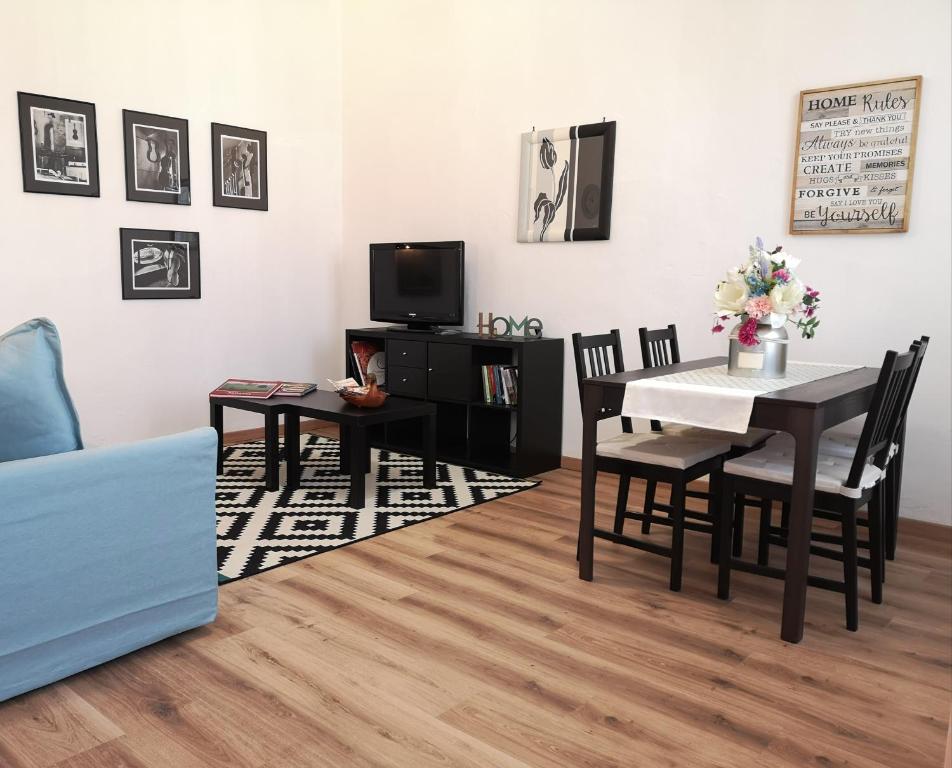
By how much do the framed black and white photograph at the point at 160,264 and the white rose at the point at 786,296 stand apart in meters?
3.65

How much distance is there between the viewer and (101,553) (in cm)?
213

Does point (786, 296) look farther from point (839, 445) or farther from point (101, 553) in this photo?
point (101, 553)

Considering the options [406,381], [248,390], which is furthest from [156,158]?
[406,381]

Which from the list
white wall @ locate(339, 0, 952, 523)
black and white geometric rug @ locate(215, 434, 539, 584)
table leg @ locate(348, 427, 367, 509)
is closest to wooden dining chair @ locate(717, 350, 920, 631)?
white wall @ locate(339, 0, 952, 523)

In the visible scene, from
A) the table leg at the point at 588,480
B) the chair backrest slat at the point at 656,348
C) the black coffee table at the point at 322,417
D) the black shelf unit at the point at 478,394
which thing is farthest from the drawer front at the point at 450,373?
the table leg at the point at 588,480

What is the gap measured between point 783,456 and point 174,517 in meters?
2.01

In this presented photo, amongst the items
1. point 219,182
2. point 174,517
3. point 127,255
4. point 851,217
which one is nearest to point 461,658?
point 174,517

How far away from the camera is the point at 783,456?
110 inches

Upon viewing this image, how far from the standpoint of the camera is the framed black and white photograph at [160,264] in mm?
4746

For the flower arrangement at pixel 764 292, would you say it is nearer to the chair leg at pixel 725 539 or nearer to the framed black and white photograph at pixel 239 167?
the chair leg at pixel 725 539

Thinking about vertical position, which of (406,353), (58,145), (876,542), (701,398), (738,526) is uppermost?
(58,145)

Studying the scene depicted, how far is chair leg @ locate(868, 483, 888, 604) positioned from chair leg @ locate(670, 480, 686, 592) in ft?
2.11

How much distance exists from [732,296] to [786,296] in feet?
0.61

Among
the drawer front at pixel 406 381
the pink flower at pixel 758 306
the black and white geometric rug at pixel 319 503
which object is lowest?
the black and white geometric rug at pixel 319 503
